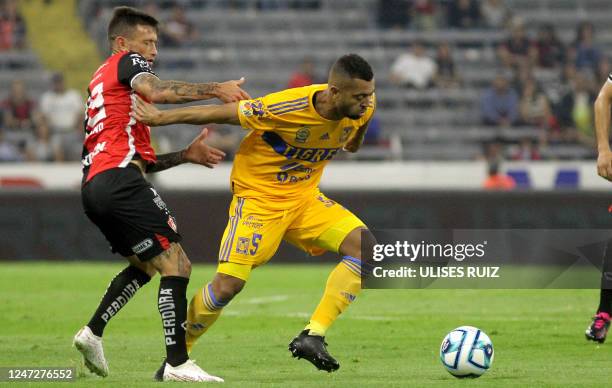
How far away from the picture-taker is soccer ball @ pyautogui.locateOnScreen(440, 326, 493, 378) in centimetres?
793

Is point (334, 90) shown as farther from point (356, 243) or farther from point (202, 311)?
point (202, 311)

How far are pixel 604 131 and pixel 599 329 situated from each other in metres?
1.65

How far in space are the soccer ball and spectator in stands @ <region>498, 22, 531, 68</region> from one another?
16.5 metres

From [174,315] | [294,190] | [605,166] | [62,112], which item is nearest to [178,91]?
[294,190]

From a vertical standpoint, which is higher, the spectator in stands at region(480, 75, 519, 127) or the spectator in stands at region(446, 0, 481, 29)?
the spectator in stands at region(446, 0, 481, 29)

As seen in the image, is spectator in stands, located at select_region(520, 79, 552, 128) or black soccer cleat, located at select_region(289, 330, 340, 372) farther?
spectator in stands, located at select_region(520, 79, 552, 128)

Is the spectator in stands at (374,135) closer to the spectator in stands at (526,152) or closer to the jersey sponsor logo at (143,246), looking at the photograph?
the spectator in stands at (526,152)

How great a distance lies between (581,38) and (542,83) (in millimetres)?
1510

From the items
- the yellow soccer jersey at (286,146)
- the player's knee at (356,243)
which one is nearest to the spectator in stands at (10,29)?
the yellow soccer jersey at (286,146)

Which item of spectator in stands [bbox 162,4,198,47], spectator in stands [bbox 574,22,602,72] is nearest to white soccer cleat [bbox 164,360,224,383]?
spectator in stands [bbox 162,4,198,47]

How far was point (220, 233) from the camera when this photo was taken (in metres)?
19.0

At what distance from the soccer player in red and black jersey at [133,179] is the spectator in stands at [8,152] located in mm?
13501

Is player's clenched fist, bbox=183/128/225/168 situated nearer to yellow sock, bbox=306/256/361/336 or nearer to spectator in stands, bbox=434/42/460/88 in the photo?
yellow sock, bbox=306/256/361/336

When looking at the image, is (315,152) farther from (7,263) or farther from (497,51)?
(497,51)
